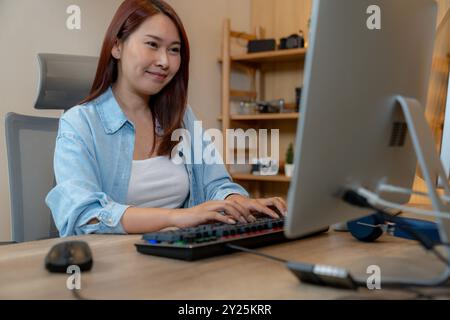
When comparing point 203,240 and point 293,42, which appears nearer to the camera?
point 203,240

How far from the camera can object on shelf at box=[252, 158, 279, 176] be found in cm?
362

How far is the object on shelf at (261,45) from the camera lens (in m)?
3.62

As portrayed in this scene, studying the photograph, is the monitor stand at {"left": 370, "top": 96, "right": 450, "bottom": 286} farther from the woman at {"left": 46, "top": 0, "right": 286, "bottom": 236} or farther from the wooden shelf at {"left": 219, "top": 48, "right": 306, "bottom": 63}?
the wooden shelf at {"left": 219, "top": 48, "right": 306, "bottom": 63}

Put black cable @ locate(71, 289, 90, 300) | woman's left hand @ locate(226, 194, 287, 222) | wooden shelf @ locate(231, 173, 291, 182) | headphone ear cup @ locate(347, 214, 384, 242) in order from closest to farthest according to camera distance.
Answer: black cable @ locate(71, 289, 90, 300)
headphone ear cup @ locate(347, 214, 384, 242)
woman's left hand @ locate(226, 194, 287, 222)
wooden shelf @ locate(231, 173, 291, 182)

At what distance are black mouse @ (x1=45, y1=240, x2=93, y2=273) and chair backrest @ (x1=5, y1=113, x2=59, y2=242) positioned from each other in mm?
910

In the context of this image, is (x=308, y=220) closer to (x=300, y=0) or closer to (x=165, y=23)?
(x=165, y=23)

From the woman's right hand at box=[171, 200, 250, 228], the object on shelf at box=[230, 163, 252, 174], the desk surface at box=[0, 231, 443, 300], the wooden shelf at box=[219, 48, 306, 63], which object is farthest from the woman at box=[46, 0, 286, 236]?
the object on shelf at box=[230, 163, 252, 174]

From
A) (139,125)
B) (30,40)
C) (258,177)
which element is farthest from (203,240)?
(258,177)

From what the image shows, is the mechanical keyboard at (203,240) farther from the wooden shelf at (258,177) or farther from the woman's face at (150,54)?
the wooden shelf at (258,177)

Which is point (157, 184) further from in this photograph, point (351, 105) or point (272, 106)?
point (272, 106)

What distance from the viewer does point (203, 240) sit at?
78 centimetres

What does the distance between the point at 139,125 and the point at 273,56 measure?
231 centimetres

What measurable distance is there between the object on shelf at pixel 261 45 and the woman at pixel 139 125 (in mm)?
2138
